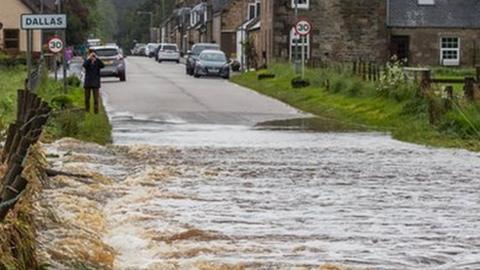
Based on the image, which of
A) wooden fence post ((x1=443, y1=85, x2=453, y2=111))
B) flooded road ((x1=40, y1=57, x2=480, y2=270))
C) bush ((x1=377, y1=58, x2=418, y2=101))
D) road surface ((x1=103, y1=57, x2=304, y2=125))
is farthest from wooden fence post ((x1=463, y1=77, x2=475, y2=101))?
road surface ((x1=103, y1=57, x2=304, y2=125))

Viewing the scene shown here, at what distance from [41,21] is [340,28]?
36.1m

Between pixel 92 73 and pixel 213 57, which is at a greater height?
pixel 92 73

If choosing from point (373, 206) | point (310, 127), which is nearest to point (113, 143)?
point (310, 127)

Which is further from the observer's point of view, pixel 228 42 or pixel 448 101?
pixel 228 42

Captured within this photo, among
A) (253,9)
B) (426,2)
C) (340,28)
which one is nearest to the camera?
(340,28)

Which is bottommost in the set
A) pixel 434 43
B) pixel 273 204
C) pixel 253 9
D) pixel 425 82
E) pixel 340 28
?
pixel 273 204

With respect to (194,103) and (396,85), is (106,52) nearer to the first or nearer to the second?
(194,103)

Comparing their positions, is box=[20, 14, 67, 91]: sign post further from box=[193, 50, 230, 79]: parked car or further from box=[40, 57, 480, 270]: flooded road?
box=[193, 50, 230, 79]: parked car

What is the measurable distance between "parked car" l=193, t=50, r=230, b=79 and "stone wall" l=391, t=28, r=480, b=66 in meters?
9.36

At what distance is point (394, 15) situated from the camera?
67.6 m

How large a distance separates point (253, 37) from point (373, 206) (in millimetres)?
63061

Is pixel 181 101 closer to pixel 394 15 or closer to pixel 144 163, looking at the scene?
pixel 144 163

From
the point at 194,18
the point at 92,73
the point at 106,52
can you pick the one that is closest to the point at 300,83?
the point at 92,73

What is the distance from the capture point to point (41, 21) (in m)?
30.8
